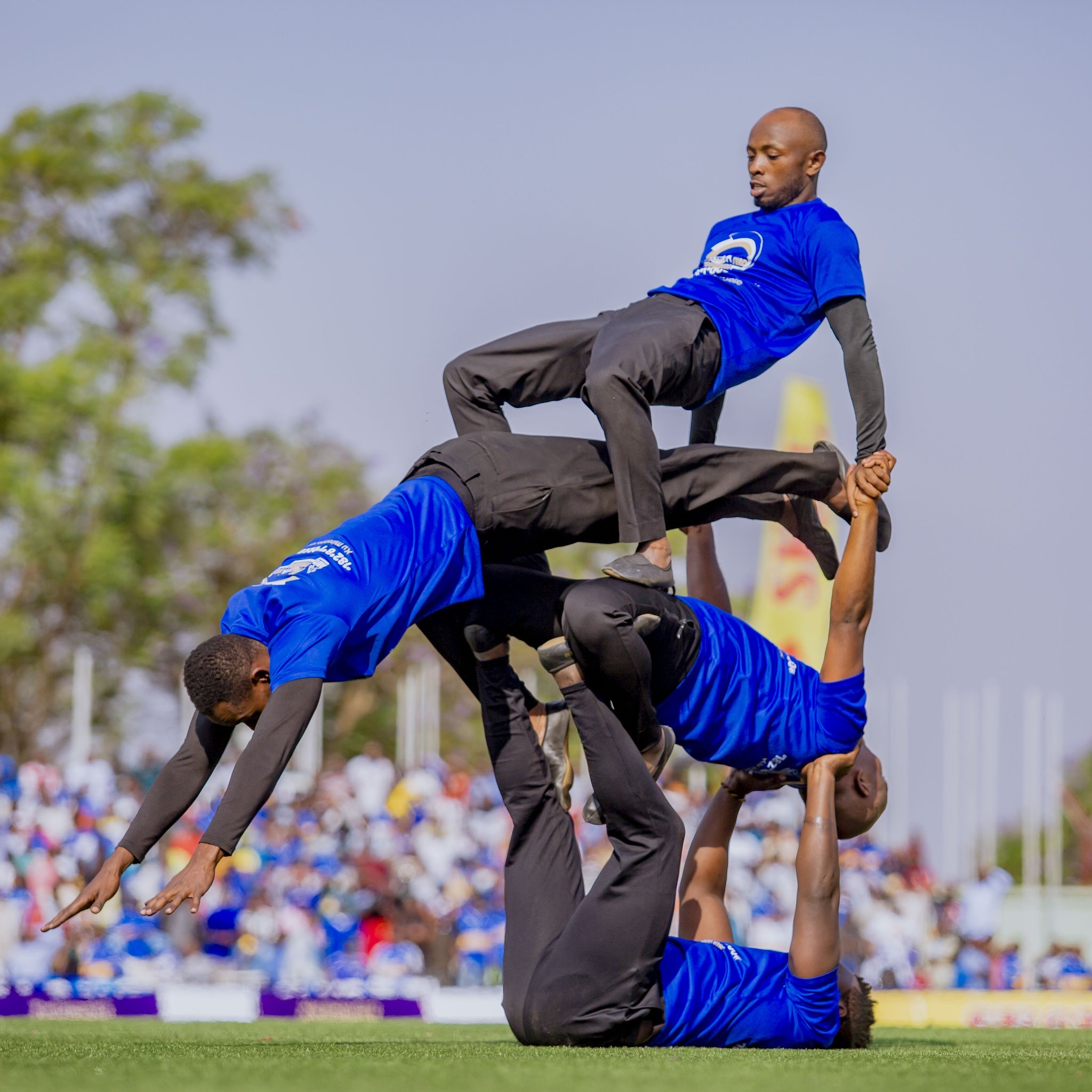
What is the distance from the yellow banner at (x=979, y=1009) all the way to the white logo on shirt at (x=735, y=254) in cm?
463

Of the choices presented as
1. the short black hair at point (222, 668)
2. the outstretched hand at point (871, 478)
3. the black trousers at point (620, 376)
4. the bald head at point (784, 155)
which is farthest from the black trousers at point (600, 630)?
the bald head at point (784, 155)

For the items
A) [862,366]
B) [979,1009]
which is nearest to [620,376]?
[862,366]

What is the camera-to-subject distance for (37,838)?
13.7 metres

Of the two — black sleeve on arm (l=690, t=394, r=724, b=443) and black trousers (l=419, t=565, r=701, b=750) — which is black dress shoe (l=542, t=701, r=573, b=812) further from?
black sleeve on arm (l=690, t=394, r=724, b=443)

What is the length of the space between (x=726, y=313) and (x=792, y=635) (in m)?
13.0

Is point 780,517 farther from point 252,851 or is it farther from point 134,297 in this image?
point 134,297

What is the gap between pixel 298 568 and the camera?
4875 millimetres

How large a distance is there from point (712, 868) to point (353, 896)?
7905 millimetres

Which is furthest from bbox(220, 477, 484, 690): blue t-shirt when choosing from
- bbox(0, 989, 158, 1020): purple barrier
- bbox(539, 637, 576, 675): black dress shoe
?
bbox(0, 989, 158, 1020): purple barrier

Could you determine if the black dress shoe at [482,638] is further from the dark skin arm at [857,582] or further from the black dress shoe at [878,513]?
the black dress shoe at [878,513]

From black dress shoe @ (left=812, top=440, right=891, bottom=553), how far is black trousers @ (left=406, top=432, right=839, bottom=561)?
0.06 meters

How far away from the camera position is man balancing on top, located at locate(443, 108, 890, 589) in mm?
5348

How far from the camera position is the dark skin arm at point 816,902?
5.16 metres

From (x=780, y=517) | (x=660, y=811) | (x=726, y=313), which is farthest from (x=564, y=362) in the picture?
(x=660, y=811)
